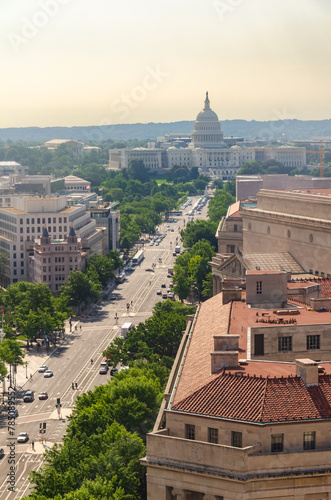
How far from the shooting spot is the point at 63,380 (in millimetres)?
105562

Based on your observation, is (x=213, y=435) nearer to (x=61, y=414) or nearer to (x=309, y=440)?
(x=309, y=440)

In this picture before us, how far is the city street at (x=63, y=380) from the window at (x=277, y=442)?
32.9 metres

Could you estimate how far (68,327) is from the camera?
137375mm

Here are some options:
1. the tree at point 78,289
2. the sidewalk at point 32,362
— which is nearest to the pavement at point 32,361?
the sidewalk at point 32,362

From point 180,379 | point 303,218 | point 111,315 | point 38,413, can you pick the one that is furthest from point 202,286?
point 180,379

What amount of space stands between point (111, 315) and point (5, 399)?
48001mm

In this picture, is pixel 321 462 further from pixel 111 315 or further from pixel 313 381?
pixel 111 315

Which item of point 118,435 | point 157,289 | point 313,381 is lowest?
point 157,289

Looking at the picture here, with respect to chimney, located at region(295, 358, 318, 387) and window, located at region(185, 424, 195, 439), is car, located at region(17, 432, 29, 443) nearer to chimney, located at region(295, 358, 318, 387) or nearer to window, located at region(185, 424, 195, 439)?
window, located at region(185, 424, 195, 439)

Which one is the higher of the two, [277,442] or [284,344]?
[284,344]

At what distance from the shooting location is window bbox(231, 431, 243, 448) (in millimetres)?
41156

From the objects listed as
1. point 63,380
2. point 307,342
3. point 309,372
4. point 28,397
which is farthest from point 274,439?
point 63,380

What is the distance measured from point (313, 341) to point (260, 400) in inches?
524

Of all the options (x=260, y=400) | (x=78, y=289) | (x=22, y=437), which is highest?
(x=260, y=400)
